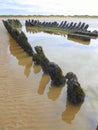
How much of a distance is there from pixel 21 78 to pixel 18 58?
4.07 metres

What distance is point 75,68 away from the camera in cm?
1166

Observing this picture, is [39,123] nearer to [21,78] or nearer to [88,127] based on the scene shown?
[88,127]

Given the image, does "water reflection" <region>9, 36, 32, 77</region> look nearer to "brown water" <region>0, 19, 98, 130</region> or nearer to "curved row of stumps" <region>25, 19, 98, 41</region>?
"brown water" <region>0, 19, 98, 130</region>

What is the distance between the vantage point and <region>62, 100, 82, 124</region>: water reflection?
6909 millimetres

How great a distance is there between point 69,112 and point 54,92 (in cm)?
166

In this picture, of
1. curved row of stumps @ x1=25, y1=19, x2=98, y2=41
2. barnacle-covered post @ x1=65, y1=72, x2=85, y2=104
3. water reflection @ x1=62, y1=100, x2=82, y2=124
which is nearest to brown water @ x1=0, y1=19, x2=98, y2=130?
water reflection @ x1=62, y1=100, x2=82, y2=124

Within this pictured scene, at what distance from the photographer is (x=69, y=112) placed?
7324mm

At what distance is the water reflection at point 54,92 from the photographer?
27.8 feet

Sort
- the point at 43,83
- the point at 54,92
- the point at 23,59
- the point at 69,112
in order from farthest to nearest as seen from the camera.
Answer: the point at 23,59 → the point at 43,83 → the point at 54,92 → the point at 69,112

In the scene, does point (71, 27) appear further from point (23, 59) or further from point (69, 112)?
point (69, 112)

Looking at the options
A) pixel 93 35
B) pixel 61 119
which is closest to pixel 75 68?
pixel 61 119

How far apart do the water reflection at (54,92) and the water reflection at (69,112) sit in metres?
0.72

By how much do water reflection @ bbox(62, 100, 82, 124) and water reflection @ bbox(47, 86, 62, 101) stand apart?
2.37ft

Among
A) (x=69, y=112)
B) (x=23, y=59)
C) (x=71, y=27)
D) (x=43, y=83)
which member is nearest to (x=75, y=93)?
(x=69, y=112)
